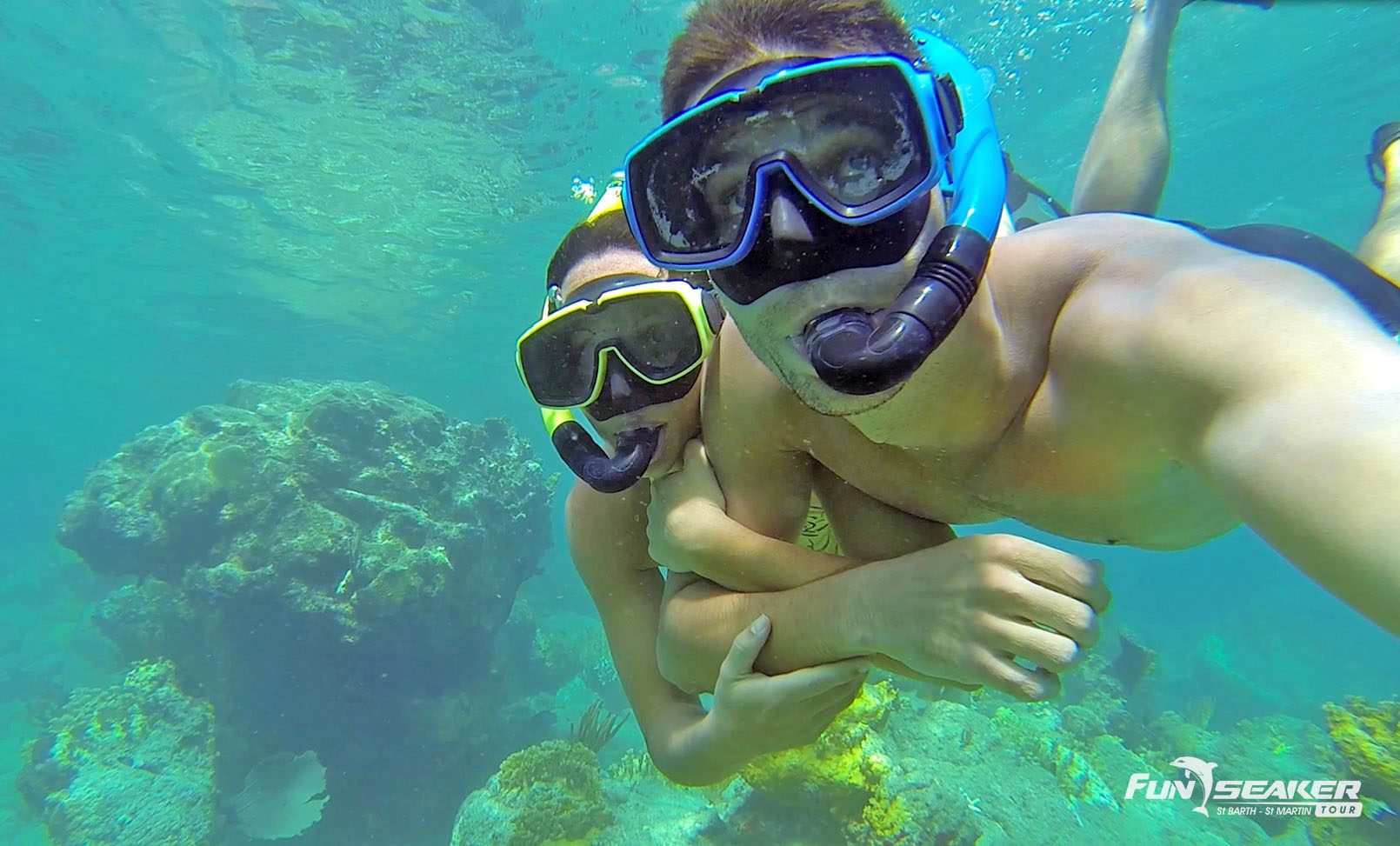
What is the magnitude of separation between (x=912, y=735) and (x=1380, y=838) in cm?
462

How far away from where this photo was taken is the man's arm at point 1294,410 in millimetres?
1061

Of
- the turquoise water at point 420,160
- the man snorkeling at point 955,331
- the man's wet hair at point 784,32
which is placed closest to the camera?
the man snorkeling at point 955,331

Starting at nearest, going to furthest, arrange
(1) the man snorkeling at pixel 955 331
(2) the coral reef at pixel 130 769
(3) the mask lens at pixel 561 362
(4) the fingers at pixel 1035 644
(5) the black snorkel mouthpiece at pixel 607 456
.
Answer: (1) the man snorkeling at pixel 955 331, (4) the fingers at pixel 1035 644, (5) the black snorkel mouthpiece at pixel 607 456, (3) the mask lens at pixel 561 362, (2) the coral reef at pixel 130 769

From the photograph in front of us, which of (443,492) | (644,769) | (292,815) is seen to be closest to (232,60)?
(443,492)

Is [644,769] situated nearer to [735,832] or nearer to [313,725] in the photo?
[735,832]

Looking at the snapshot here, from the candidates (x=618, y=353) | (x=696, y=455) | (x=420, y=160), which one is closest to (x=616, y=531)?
(x=696, y=455)

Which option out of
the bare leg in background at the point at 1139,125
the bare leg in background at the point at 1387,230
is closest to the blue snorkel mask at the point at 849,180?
the bare leg in background at the point at 1387,230

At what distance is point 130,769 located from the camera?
10.6 meters

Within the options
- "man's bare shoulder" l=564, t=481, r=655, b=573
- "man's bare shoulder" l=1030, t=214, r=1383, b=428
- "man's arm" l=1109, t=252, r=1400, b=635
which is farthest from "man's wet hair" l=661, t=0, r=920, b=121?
"man's bare shoulder" l=564, t=481, r=655, b=573

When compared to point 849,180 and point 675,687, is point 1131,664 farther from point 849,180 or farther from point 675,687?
point 849,180

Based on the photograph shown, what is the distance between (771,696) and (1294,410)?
1305mm

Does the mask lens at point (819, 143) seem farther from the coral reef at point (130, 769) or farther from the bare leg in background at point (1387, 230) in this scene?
the coral reef at point (130, 769)

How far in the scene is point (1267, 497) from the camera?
1.18 metres

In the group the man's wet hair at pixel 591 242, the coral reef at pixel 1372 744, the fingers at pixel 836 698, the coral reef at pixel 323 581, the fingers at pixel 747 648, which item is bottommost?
the coral reef at pixel 1372 744
